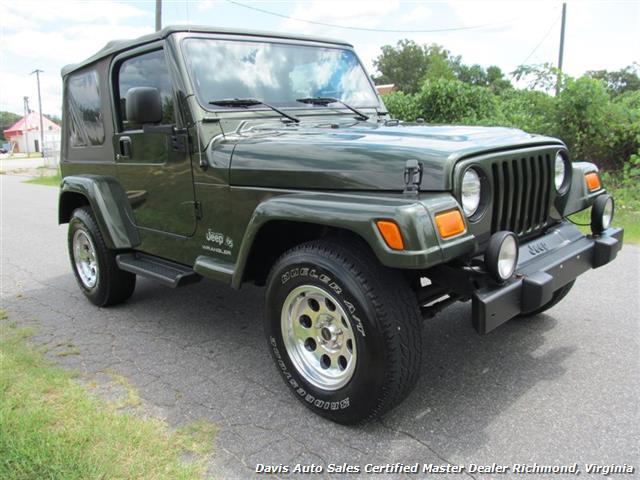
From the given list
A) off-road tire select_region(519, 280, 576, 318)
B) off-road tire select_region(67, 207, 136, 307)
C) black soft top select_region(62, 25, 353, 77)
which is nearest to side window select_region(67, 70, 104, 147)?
black soft top select_region(62, 25, 353, 77)

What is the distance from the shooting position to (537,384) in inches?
117

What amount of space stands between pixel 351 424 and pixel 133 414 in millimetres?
1180

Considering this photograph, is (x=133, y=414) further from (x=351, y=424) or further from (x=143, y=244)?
(x=143, y=244)

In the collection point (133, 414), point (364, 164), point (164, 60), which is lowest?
point (133, 414)

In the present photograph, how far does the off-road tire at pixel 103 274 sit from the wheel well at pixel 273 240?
1.77 meters

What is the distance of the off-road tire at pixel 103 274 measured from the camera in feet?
14.3

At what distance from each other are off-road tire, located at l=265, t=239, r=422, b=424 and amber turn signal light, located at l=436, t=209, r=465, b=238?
0.34 m

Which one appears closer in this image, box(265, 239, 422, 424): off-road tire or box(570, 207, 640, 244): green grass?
box(265, 239, 422, 424): off-road tire

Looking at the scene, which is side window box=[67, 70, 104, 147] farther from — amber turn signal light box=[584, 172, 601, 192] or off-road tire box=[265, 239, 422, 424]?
amber turn signal light box=[584, 172, 601, 192]

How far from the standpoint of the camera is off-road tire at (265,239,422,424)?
2.37m

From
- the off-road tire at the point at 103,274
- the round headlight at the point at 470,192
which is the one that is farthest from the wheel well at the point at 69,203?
the round headlight at the point at 470,192

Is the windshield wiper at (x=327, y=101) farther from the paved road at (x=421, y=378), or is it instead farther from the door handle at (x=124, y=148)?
the paved road at (x=421, y=378)

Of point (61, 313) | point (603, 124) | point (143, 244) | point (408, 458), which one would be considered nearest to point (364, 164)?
point (408, 458)

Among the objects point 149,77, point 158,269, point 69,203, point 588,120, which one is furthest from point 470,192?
point 588,120
